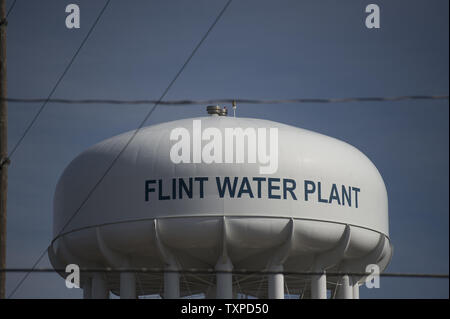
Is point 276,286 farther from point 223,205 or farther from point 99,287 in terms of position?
point 99,287

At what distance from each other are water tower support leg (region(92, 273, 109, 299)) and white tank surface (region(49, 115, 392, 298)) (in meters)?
0.08

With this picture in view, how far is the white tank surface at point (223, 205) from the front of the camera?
34000 millimetres

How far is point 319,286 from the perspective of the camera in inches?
1437

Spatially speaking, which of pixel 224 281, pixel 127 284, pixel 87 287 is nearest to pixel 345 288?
pixel 224 281

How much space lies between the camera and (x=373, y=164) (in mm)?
38000

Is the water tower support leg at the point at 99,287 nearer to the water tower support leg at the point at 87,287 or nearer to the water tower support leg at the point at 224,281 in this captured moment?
→ the water tower support leg at the point at 87,287

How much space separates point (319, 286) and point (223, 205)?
4.67m

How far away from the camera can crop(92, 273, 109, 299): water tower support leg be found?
123 ft

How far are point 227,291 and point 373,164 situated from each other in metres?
6.62

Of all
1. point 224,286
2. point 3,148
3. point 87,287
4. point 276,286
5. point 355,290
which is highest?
point 87,287

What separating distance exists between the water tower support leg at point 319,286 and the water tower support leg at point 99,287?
6.51 metres

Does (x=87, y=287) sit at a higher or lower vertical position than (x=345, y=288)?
higher
